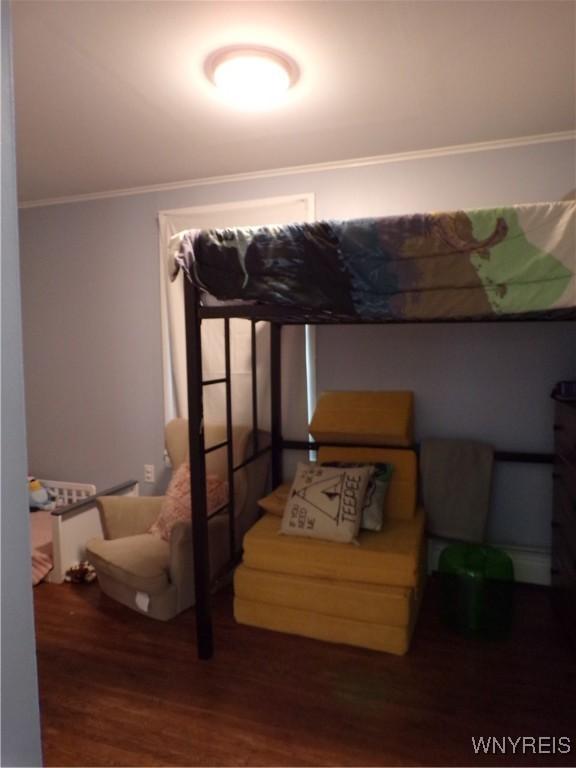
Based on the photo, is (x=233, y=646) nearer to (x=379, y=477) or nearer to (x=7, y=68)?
(x=379, y=477)

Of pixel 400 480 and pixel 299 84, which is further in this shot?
pixel 400 480

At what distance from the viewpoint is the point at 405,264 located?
1.61 meters

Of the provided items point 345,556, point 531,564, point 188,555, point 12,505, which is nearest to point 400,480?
point 345,556

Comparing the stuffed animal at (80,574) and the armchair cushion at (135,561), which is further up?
the armchair cushion at (135,561)

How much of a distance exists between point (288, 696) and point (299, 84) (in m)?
2.40

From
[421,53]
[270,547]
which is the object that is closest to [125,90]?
[421,53]

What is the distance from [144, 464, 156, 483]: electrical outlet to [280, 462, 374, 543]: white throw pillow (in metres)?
1.34

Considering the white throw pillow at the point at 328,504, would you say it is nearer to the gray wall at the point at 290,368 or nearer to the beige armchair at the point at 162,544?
the beige armchair at the point at 162,544

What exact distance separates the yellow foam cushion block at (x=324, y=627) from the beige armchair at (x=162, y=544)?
0.29 m

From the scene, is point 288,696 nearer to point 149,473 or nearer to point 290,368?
point 290,368

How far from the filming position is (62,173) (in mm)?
2930

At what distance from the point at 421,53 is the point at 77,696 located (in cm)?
275

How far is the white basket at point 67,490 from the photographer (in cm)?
355

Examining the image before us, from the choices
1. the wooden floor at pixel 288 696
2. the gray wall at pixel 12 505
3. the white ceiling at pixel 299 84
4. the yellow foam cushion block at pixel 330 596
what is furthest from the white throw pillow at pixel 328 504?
the white ceiling at pixel 299 84
